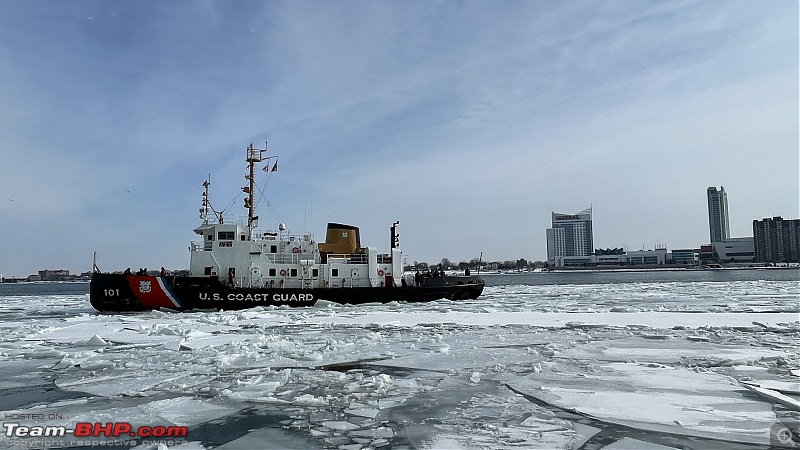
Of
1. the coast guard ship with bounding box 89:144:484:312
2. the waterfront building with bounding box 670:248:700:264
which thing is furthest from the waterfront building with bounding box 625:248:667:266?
the coast guard ship with bounding box 89:144:484:312

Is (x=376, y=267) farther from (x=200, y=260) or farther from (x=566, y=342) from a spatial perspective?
(x=566, y=342)

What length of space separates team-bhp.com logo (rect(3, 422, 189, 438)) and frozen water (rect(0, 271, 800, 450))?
0.16 metres

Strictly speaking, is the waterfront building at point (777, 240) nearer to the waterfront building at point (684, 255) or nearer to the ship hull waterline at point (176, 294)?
the waterfront building at point (684, 255)

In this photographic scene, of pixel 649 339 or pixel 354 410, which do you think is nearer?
pixel 354 410

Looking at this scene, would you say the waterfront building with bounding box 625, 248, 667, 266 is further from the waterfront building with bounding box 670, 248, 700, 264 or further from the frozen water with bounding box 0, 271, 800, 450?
the frozen water with bounding box 0, 271, 800, 450

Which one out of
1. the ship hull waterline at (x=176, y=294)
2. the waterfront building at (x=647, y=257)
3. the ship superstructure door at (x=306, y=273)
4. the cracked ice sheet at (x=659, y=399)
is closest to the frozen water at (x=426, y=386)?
the cracked ice sheet at (x=659, y=399)

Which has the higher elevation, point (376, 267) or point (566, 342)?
point (376, 267)

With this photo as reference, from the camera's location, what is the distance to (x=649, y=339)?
35.9 ft

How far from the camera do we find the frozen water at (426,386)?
4762 mm

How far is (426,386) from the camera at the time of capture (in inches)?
267

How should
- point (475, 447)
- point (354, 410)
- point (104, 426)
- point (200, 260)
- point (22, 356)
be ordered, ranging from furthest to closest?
point (200, 260) → point (22, 356) → point (354, 410) → point (104, 426) → point (475, 447)

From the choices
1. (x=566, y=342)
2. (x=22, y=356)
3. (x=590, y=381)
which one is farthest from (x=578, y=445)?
(x=22, y=356)

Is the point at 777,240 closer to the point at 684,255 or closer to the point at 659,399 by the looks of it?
the point at 684,255

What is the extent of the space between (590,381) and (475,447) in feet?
10.4
